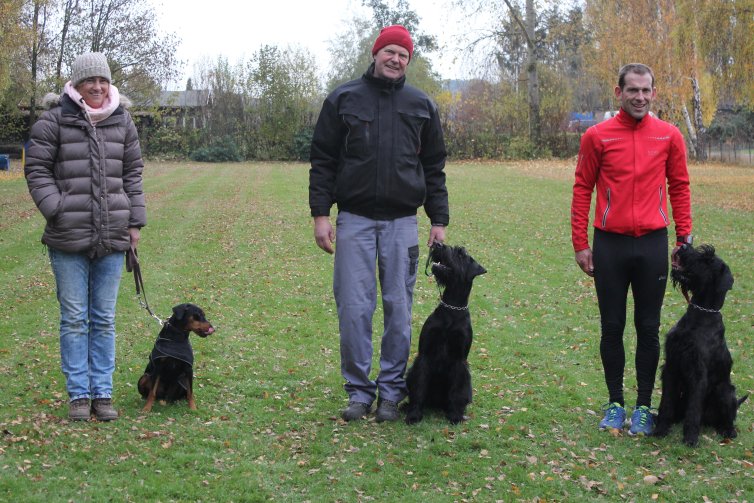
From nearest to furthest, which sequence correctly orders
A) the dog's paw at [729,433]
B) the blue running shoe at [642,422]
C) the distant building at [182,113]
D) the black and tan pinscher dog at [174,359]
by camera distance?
the dog's paw at [729,433] → the blue running shoe at [642,422] → the black and tan pinscher dog at [174,359] → the distant building at [182,113]

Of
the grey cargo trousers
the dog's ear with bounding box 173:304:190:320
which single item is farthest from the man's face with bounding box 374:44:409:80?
the dog's ear with bounding box 173:304:190:320

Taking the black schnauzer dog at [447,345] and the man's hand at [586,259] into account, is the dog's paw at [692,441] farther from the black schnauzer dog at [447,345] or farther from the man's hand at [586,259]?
the black schnauzer dog at [447,345]

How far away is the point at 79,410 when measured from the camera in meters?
5.36

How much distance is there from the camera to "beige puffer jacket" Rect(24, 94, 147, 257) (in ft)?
17.0

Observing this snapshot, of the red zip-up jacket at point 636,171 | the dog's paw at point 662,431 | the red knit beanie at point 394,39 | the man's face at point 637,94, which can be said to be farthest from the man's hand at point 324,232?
the dog's paw at point 662,431

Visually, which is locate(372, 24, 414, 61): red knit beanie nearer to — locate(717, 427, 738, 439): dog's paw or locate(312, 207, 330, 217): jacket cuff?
locate(312, 207, 330, 217): jacket cuff

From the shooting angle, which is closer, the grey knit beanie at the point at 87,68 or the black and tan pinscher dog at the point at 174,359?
the grey knit beanie at the point at 87,68

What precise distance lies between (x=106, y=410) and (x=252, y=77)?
42.6m

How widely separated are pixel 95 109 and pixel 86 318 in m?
1.34

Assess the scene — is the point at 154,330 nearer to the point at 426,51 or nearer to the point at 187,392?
the point at 187,392

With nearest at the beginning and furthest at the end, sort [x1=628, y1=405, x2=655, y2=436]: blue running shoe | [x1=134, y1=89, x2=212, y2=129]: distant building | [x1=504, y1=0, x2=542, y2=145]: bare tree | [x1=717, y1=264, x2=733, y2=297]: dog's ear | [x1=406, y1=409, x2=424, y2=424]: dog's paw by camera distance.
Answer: [x1=717, y1=264, x2=733, y2=297]: dog's ear < [x1=628, y1=405, x2=655, y2=436]: blue running shoe < [x1=406, y1=409, x2=424, y2=424]: dog's paw < [x1=504, y1=0, x2=542, y2=145]: bare tree < [x1=134, y1=89, x2=212, y2=129]: distant building

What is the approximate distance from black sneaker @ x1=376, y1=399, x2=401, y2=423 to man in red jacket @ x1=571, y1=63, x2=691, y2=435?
1.37m

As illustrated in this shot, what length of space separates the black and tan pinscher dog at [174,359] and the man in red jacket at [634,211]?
2658 mm

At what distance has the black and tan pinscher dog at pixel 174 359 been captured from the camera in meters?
5.67
